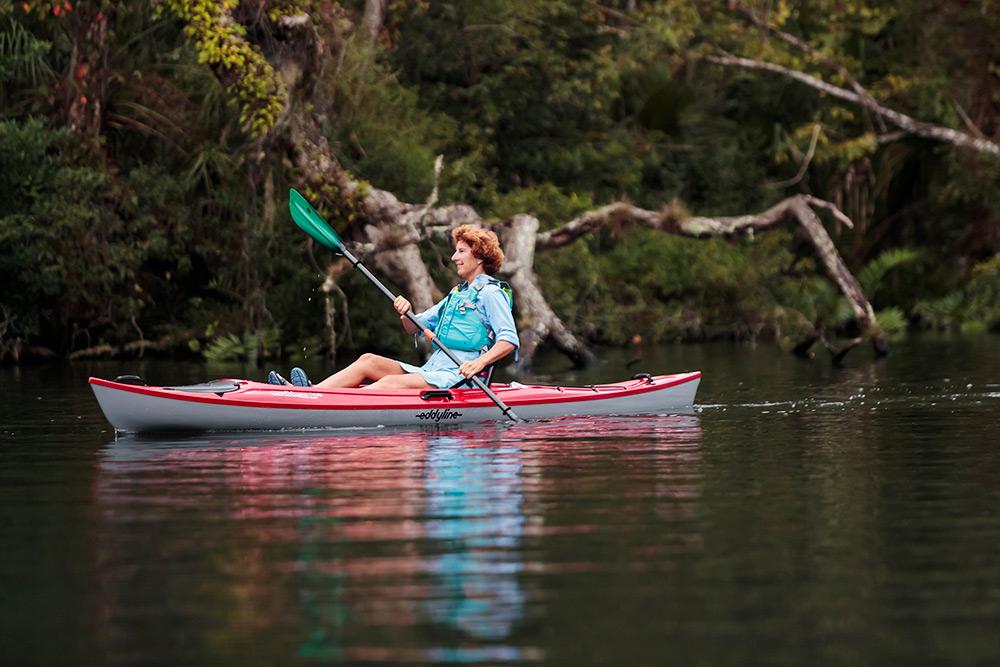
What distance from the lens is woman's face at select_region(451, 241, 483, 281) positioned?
12.1 meters

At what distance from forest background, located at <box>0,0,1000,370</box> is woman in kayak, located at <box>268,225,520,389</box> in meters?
8.69

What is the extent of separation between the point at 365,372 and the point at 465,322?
81 cm

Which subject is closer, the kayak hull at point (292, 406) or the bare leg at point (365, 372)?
the kayak hull at point (292, 406)

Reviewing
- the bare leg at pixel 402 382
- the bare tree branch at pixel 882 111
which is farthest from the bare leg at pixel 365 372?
the bare tree branch at pixel 882 111

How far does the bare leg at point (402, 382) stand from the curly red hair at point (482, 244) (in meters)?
0.90

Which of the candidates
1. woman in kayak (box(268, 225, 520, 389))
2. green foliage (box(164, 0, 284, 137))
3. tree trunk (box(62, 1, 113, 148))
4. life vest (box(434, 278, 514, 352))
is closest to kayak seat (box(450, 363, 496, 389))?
woman in kayak (box(268, 225, 520, 389))

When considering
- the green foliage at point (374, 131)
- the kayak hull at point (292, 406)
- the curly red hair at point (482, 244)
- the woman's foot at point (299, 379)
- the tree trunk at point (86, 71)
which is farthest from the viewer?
the green foliage at point (374, 131)

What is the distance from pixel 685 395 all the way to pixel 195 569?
786cm

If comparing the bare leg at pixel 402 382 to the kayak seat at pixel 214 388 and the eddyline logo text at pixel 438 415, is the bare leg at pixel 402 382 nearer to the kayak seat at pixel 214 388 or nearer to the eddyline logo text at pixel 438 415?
the eddyline logo text at pixel 438 415

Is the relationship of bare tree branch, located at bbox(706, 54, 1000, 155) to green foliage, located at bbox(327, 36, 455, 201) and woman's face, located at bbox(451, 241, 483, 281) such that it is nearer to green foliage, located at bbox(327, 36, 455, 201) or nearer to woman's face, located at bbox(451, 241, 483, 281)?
green foliage, located at bbox(327, 36, 455, 201)

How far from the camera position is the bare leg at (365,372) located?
1244 cm

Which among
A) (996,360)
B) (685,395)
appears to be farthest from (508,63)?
(685,395)

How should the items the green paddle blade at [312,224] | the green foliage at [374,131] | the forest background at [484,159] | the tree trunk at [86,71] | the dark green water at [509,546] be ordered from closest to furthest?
the dark green water at [509,546] → the green paddle blade at [312,224] → the forest background at [484,159] → the tree trunk at [86,71] → the green foliage at [374,131]

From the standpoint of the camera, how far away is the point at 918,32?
33.3 metres
